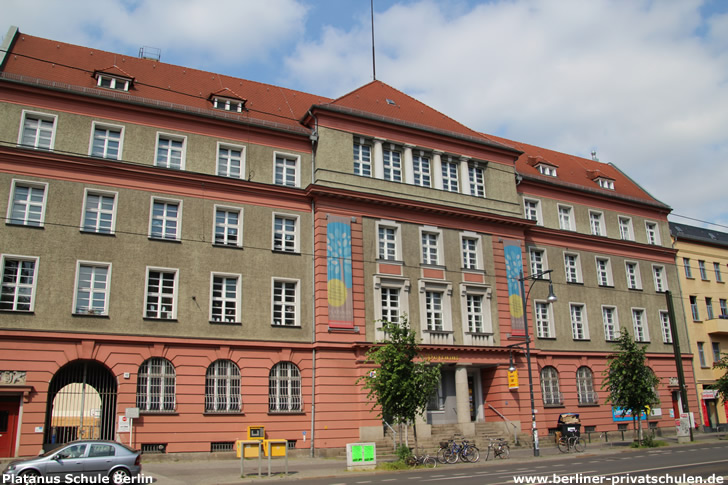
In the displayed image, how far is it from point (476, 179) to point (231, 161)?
14.9 m

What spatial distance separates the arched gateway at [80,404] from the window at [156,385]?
1.13 meters

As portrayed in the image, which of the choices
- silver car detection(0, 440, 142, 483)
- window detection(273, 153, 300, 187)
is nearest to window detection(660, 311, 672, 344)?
window detection(273, 153, 300, 187)

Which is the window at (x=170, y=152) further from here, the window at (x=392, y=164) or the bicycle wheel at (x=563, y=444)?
the bicycle wheel at (x=563, y=444)

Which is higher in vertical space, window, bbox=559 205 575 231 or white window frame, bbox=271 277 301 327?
window, bbox=559 205 575 231

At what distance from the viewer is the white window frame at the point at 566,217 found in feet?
141

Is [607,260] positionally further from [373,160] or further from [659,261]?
[373,160]

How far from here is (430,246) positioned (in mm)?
35656

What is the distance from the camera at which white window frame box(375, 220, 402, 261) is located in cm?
3394

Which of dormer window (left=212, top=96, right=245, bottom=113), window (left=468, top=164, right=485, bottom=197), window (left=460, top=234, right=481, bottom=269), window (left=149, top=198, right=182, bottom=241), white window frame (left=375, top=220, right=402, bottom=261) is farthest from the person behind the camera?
window (left=468, top=164, right=485, bottom=197)

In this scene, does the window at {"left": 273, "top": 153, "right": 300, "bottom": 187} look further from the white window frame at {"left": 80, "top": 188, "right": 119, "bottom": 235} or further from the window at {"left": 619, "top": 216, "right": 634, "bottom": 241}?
the window at {"left": 619, "top": 216, "right": 634, "bottom": 241}

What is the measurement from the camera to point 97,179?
28641mm

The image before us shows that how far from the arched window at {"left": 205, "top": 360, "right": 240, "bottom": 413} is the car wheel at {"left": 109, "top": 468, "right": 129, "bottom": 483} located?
908 centimetres

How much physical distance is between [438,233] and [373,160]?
5.50 metres

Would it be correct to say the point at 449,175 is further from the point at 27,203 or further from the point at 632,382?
the point at 27,203
